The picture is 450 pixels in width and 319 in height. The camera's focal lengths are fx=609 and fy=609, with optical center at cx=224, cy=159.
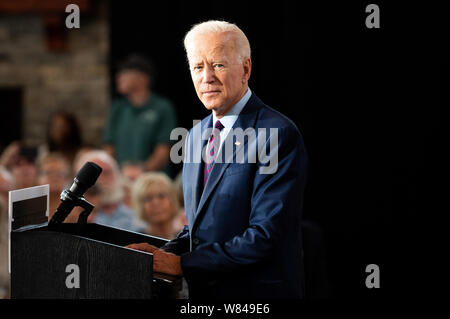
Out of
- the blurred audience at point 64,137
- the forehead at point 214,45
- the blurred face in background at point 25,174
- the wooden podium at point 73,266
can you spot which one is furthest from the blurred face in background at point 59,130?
the forehead at point 214,45

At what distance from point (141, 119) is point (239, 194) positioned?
3602 mm

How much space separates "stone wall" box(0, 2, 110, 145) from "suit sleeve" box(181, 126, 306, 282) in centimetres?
527

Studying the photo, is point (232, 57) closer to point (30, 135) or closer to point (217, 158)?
point (217, 158)

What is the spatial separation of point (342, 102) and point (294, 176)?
3.14 meters

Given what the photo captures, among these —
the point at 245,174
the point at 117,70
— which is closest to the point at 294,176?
the point at 245,174

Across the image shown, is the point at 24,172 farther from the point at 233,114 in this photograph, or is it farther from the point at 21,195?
the point at 233,114

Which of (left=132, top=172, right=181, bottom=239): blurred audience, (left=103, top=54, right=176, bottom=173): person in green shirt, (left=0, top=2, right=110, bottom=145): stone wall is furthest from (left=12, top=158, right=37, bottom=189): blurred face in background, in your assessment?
(left=0, top=2, right=110, bottom=145): stone wall

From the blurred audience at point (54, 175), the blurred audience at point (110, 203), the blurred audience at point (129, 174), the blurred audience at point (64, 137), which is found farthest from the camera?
the blurred audience at point (64, 137)

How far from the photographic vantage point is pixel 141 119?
492 centimetres

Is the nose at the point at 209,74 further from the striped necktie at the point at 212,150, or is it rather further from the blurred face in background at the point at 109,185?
the blurred face in background at the point at 109,185

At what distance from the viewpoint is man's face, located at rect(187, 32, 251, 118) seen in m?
1.40

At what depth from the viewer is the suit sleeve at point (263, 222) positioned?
4.47ft

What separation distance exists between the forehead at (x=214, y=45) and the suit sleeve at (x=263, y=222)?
0.22 metres

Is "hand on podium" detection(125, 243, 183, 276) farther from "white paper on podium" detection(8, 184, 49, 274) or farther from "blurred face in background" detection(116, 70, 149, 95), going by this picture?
"blurred face in background" detection(116, 70, 149, 95)
